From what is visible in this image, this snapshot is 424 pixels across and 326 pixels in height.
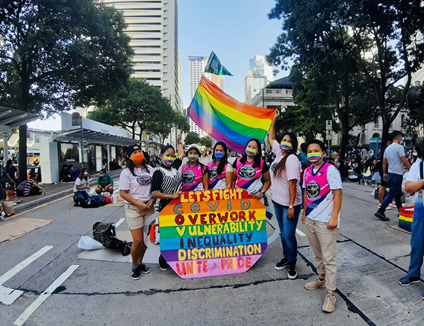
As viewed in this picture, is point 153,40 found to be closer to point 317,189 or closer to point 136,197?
point 136,197

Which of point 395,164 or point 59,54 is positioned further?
point 59,54

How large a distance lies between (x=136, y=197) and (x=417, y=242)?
11.5 feet

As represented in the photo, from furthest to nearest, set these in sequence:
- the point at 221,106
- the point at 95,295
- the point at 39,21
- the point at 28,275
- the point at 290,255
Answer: the point at 39,21 < the point at 221,106 < the point at 28,275 < the point at 290,255 < the point at 95,295

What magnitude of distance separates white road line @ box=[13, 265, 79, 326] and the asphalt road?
1.1 inches

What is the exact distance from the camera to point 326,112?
2636cm

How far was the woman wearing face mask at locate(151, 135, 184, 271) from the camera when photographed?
380 cm

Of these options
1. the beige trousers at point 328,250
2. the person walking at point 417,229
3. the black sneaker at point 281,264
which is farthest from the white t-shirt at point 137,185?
the person walking at point 417,229

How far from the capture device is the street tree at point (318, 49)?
13047 mm

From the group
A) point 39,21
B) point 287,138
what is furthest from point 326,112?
point 287,138

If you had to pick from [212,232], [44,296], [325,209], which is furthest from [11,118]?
[325,209]

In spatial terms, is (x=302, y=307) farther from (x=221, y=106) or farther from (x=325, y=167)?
(x=221, y=106)

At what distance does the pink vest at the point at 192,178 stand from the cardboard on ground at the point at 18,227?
13.2ft

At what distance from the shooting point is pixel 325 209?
307 centimetres

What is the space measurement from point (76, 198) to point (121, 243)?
5214 mm
